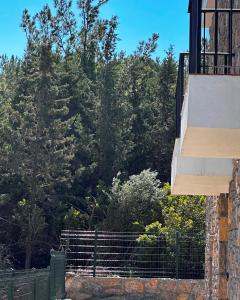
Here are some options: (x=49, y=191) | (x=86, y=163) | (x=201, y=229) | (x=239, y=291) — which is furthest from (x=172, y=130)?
(x=239, y=291)

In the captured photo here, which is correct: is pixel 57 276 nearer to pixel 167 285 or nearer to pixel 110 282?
pixel 110 282

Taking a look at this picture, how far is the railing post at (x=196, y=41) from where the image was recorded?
6.11m

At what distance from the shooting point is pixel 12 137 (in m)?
26.2

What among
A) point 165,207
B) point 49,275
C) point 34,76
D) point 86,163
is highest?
point 34,76

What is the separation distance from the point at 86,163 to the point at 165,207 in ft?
19.4

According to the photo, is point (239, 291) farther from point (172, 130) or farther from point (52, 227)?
point (172, 130)

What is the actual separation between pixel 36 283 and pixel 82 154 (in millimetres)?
15440

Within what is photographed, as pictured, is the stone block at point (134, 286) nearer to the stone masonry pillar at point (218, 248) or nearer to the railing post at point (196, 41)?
the stone masonry pillar at point (218, 248)

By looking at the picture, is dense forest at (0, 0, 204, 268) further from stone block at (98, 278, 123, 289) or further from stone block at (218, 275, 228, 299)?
stone block at (218, 275, 228, 299)

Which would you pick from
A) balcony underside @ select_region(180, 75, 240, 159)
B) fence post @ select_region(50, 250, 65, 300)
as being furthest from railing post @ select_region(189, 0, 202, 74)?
fence post @ select_region(50, 250, 65, 300)

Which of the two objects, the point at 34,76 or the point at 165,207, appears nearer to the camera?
the point at 165,207

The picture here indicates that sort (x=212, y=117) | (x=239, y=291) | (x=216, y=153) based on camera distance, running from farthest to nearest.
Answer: (x=239, y=291) < (x=216, y=153) < (x=212, y=117)

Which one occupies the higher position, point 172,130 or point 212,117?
point 172,130

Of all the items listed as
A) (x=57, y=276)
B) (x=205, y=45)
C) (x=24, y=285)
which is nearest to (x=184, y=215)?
(x=57, y=276)
